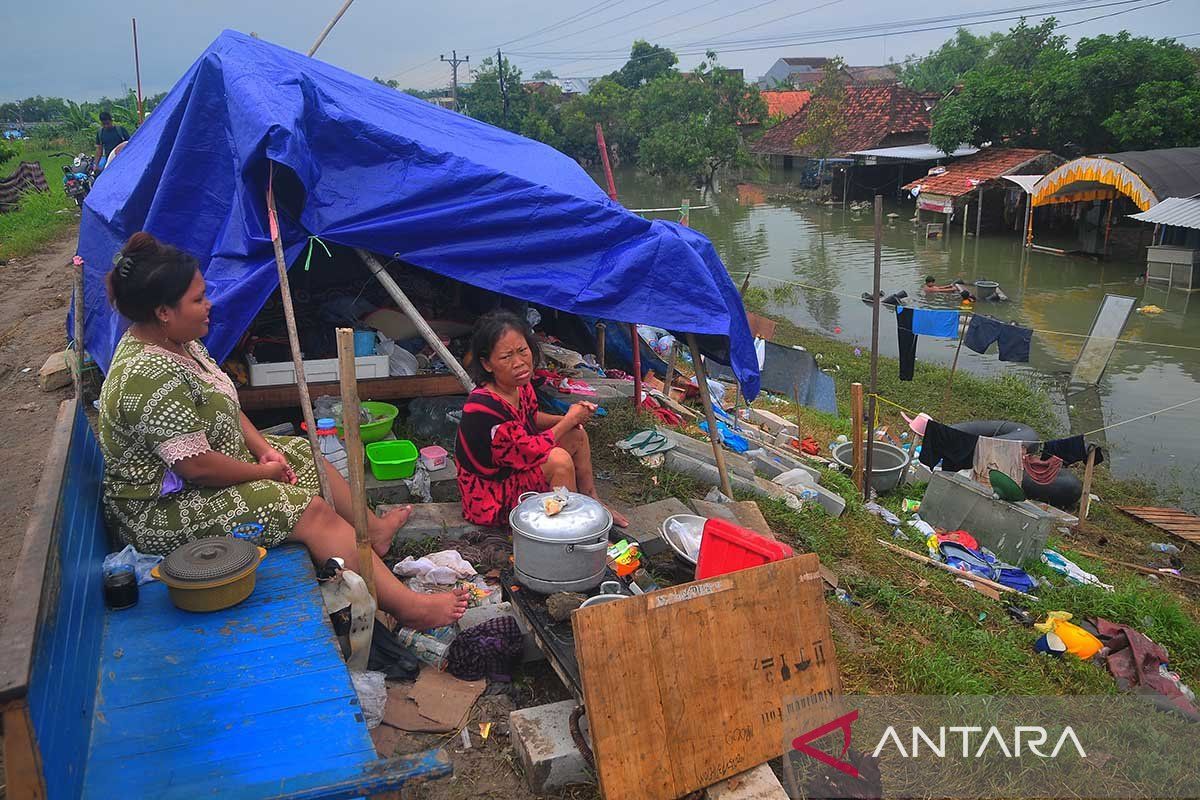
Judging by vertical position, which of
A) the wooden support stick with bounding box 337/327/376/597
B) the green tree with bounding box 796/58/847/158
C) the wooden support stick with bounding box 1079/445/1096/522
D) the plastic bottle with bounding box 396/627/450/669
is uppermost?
the green tree with bounding box 796/58/847/158

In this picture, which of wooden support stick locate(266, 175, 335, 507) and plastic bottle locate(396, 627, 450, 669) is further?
wooden support stick locate(266, 175, 335, 507)

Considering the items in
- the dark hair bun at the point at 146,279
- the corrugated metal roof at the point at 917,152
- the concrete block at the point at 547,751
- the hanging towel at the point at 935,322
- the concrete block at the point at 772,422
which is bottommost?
the concrete block at the point at 772,422

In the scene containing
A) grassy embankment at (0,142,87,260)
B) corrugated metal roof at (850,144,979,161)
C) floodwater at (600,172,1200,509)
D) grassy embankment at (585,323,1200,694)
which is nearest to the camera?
grassy embankment at (585,323,1200,694)

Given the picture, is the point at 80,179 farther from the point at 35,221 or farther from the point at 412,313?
the point at 412,313

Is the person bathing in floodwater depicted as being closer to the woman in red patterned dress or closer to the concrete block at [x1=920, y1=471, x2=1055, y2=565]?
the concrete block at [x1=920, y1=471, x2=1055, y2=565]

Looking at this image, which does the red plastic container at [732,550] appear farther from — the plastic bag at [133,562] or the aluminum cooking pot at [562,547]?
the plastic bag at [133,562]

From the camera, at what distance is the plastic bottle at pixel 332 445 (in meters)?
4.88

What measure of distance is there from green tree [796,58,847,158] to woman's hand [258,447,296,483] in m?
33.8

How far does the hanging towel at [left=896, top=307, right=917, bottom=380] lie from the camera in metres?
9.12

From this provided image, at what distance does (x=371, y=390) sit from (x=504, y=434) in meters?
1.99

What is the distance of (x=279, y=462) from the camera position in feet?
11.4

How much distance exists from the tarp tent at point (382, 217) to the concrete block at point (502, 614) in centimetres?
Answer: 196

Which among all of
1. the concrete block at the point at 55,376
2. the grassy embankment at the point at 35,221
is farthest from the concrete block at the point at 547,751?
the grassy embankment at the point at 35,221

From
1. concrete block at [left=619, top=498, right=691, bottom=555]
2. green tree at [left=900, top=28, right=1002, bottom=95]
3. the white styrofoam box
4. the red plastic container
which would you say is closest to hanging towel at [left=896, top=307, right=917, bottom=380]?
concrete block at [left=619, top=498, right=691, bottom=555]
